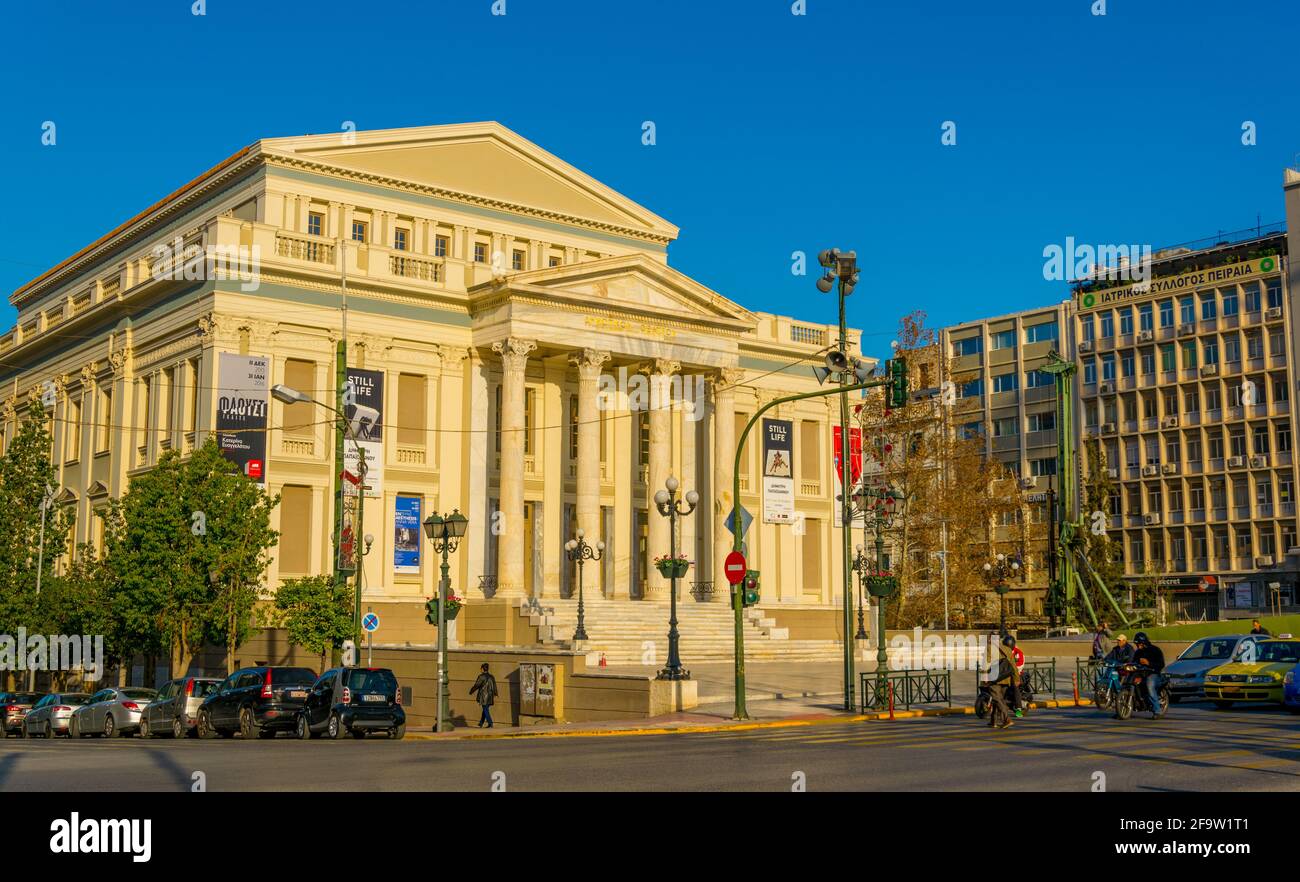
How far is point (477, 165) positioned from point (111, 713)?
2961cm

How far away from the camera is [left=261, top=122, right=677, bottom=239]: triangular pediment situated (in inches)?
2069

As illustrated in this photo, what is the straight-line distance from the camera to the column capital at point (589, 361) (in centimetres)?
5072

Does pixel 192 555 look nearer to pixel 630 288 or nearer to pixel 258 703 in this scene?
pixel 258 703

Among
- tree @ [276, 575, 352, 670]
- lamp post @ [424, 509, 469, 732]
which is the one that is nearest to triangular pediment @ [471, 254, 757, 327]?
tree @ [276, 575, 352, 670]

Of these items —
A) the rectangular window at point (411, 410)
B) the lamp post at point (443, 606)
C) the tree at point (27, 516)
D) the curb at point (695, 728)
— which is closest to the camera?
the curb at point (695, 728)

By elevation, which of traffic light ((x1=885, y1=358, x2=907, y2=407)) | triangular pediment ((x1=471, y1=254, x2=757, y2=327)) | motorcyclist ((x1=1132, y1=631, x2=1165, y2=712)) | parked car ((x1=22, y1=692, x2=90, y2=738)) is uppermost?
triangular pediment ((x1=471, y1=254, x2=757, y2=327))

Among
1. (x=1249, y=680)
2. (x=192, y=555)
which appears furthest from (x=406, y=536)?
(x=1249, y=680)

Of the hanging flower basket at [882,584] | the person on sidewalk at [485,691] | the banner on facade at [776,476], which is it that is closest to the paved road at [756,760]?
the hanging flower basket at [882,584]

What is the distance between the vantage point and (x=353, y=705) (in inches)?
1091

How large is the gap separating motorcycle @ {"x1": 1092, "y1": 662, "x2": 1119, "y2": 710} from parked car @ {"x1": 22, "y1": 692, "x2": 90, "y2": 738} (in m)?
24.8

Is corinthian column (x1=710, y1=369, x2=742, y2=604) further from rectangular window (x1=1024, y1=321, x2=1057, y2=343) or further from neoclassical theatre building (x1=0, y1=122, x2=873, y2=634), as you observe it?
rectangular window (x1=1024, y1=321, x2=1057, y2=343)

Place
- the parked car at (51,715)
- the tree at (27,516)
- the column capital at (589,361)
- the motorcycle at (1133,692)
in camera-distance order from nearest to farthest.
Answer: the motorcycle at (1133,692) < the parked car at (51,715) < the column capital at (589,361) < the tree at (27,516)

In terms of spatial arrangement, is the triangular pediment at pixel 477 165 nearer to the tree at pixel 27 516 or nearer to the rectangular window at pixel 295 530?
the rectangular window at pixel 295 530

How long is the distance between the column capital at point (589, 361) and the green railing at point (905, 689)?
2141 cm
